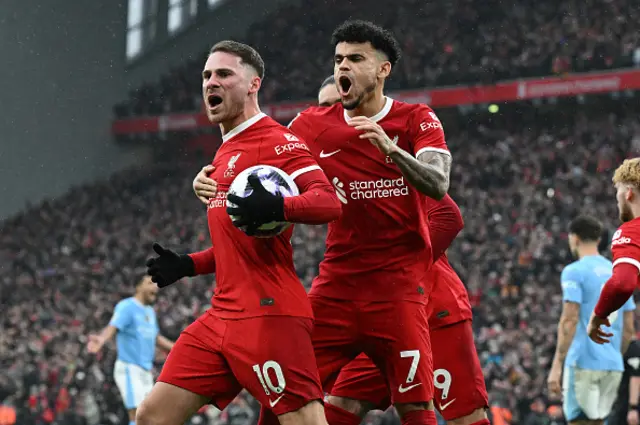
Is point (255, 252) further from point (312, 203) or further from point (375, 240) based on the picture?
point (375, 240)

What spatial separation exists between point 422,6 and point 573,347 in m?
23.2

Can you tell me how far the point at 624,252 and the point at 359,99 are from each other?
5.63 ft

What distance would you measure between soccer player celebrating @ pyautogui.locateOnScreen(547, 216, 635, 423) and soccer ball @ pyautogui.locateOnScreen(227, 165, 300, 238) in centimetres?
405

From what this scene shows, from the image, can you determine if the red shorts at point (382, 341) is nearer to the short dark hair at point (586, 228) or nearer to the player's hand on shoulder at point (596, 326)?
the player's hand on shoulder at point (596, 326)

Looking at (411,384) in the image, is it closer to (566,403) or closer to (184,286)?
(566,403)

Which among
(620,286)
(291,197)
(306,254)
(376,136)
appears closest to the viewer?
(291,197)

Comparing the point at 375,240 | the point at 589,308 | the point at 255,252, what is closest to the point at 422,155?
the point at 375,240

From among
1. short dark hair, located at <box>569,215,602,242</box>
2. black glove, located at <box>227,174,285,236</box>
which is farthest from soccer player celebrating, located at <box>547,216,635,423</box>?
black glove, located at <box>227,174,285,236</box>

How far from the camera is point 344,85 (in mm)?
5023

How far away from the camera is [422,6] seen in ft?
99.7

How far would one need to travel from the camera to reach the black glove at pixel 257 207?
168 inches

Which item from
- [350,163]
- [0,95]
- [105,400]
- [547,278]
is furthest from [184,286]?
[350,163]


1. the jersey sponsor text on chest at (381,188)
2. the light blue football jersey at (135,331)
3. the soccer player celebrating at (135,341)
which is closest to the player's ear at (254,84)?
the jersey sponsor text on chest at (381,188)

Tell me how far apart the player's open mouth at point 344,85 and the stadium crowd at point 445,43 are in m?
20.3
